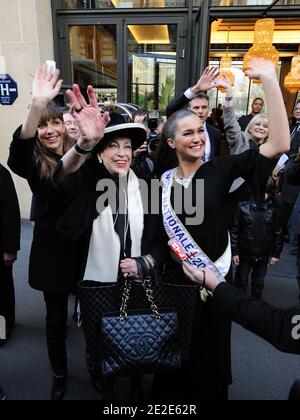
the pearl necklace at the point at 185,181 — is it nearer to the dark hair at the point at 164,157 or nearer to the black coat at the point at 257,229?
the dark hair at the point at 164,157

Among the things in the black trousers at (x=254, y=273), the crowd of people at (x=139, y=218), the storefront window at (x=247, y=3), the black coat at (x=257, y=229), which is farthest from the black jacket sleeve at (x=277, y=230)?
the storefront window at (x=247, y=3)

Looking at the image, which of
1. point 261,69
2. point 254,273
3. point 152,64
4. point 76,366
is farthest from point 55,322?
point 152,64

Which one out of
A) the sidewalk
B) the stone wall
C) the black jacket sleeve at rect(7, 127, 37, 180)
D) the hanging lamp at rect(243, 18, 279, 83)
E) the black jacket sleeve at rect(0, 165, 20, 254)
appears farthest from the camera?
the stone wall

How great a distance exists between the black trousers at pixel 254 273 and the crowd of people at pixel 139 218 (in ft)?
4.77

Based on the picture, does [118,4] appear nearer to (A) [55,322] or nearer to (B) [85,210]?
(B) [85,210]

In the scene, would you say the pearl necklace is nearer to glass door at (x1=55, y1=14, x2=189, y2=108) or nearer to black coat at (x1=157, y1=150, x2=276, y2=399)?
black coat at (x1=157, y1=150, x2=276, y2=399)

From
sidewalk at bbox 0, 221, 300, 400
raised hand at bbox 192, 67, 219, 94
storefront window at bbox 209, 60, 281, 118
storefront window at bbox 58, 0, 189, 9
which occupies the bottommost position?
sidewalk at bbox 0, 221, 300, 400

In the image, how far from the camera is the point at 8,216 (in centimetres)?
246

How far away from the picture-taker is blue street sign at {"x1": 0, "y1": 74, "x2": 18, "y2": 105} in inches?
188

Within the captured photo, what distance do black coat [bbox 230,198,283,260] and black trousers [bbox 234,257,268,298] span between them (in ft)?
0.40

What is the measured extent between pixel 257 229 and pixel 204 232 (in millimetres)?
1508

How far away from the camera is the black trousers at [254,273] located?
10.6ft

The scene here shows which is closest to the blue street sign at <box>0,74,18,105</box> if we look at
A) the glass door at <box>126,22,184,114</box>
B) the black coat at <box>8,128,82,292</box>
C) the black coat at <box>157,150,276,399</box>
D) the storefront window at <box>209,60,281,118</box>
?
the glass door at <box>126,22,184,114</box>

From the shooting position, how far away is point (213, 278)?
1.31 m
